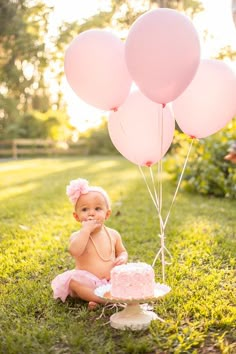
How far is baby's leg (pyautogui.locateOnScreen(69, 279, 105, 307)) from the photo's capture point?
2891 millimetres

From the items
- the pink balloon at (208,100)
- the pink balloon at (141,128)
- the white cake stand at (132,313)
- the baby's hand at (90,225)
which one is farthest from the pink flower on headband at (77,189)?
the pink balloon at (208,100)

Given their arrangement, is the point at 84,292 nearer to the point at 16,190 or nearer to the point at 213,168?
the point at 213,168

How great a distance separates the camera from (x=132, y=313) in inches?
104

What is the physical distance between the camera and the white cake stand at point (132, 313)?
2.54 m

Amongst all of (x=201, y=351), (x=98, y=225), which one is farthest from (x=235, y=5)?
(x=201, y=351)

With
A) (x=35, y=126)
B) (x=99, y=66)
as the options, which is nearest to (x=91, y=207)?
(x=99, y=66)

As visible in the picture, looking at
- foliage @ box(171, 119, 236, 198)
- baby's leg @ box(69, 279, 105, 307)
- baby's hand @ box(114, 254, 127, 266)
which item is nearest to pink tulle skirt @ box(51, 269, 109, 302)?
baby's leg @ box(69, 279, 105, 307)

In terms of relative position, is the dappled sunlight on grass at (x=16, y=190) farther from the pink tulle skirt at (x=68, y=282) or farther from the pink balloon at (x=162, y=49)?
the pink balloon at (x=162, y=49)

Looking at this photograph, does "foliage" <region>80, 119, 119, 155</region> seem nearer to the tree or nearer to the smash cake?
the tree

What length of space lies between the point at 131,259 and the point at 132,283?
1414 millimetres

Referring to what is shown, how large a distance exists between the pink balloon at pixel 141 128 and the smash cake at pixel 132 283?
73 centimetres

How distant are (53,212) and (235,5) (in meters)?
4.05

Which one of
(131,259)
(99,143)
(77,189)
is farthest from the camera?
(99,143)

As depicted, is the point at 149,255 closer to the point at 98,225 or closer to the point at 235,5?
the point at 98,225
